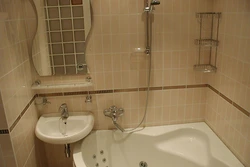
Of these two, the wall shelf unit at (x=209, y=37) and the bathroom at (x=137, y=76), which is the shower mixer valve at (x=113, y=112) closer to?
the bathroom at (x=137, y=76)

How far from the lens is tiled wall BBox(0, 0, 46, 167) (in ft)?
4.73

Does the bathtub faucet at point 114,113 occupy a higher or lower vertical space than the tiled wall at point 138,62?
lower

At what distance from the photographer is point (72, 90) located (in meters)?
2.05

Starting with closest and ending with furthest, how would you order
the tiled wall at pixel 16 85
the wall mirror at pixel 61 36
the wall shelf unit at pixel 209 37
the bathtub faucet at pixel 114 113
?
the tiled wall at pixel 16 85
the wall mirror at pixel 61 36
the wall shelf unit at pixel 209 37
the bathtub faucet at pixel 114 113

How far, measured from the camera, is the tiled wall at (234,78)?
62.1 inches

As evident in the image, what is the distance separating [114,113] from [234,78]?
1040 millimetres

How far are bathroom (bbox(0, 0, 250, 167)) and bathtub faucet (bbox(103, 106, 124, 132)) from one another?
5 centimetres

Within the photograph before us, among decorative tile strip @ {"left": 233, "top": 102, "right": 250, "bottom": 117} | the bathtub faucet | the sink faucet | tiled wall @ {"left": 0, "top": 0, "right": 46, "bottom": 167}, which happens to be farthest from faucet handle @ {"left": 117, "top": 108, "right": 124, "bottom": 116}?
decorative tile strip @ {"left": 233, "top": 102, "right": 250, "bottom": 117}

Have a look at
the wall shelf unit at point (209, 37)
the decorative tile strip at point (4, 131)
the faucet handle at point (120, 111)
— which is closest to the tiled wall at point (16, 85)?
the decorative tile strip at point (4, 131)

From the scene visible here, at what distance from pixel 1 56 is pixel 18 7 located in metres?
0.52

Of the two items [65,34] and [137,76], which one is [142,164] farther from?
[65,34]

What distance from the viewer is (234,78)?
1.73 meters

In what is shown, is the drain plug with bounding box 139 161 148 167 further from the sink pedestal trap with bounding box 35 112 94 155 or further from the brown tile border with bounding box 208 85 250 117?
the brown tile border with bounding box 208 85 250 117

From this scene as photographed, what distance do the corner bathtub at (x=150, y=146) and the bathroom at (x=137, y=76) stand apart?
0.09 meters
